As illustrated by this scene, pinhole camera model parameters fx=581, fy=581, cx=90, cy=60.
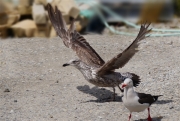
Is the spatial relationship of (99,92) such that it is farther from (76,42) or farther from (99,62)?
(76,42)

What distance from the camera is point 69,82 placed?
9594 millimetres

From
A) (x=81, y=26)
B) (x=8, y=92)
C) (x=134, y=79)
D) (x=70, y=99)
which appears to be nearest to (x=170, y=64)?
(x=134, y=79)

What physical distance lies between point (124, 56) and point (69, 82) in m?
1.44

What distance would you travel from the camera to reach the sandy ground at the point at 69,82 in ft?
26.5

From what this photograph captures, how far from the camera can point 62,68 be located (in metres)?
10.3

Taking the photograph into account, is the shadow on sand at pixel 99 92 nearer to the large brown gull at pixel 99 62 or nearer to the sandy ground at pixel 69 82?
the sandy ground at pixel 69 82

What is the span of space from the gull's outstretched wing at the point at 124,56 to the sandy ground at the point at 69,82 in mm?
507

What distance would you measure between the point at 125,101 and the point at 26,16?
7.14 m

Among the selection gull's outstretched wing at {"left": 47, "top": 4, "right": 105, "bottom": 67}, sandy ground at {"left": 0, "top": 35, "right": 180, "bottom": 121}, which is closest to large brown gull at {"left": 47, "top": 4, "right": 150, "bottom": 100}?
gull's outstretched wing at {"left": 47, "top": 4, "right": 105, "bottom": 67}

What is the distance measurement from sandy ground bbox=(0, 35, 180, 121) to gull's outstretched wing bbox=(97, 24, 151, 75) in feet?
1.66

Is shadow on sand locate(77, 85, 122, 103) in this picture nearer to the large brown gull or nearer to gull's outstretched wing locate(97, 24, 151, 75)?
the large brown gull

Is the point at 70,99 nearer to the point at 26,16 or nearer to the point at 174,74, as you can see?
the point at 174,74

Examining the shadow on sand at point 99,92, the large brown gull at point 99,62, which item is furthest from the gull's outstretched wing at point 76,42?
the shadow on sand at point 99,92

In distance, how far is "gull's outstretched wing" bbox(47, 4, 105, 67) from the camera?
369 inches
